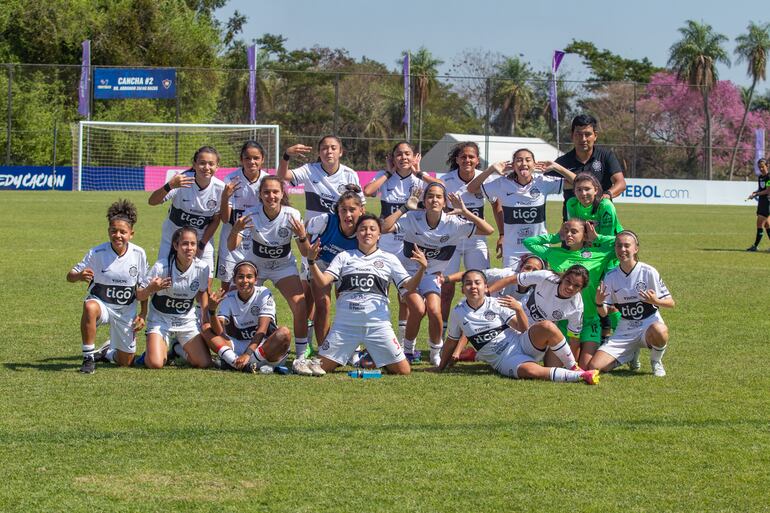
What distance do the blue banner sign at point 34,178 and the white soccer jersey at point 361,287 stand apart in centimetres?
3312

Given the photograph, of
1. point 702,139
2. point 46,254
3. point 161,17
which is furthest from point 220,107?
point 46,254

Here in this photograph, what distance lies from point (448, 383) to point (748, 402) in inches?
82.8

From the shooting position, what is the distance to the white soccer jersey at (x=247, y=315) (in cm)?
830

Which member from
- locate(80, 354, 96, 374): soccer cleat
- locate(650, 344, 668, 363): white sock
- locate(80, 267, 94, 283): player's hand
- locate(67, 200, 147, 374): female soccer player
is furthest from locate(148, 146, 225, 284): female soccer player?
locate(650, 344, 668, 363): white sock

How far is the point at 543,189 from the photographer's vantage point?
9.33m

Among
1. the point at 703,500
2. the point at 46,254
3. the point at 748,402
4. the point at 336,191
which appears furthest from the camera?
the point at 46,254

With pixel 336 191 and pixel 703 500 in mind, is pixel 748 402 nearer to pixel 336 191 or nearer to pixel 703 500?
pixel 703 500

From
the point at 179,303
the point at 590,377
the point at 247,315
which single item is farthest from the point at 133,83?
the point at 590,377

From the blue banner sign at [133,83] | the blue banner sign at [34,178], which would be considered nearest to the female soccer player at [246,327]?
the blue banner sign at [34,178]

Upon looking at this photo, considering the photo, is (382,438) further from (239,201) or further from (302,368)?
(239,201)

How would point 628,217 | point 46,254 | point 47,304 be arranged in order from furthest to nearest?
point 628,217 → point 46,254 → point 47,304

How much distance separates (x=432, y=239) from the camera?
29.3 feet

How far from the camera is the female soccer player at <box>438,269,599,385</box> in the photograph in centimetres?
777

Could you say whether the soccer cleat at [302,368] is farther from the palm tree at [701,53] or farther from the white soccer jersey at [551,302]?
the palm tree at [701,53]
